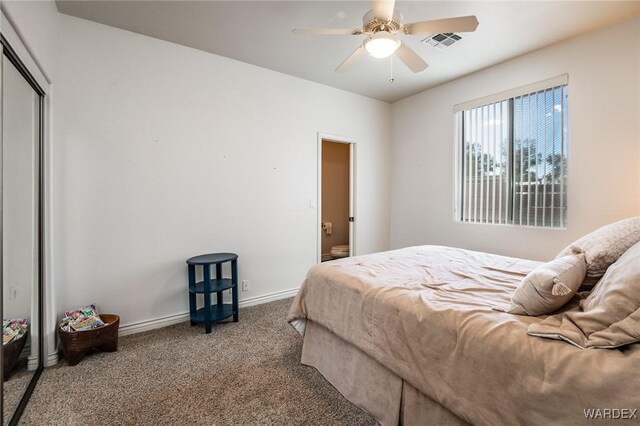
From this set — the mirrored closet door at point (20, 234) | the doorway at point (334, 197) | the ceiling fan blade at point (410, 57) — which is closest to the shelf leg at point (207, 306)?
the mirrored closet door at point (20, 234)

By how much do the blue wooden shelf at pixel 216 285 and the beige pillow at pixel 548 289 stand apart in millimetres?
2269

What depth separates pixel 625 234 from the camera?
1.31 meters

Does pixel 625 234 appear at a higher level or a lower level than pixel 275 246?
higher

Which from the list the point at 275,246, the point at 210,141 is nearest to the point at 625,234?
the point at 275,246

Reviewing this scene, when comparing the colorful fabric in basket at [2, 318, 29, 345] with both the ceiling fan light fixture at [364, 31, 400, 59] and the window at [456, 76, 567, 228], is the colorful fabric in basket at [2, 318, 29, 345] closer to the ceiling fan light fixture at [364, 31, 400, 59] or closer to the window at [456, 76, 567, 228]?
the ceiling fan light fixture at [364, 31, 400, 59]

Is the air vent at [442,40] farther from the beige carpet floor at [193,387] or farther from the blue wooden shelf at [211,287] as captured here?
the beige carpet floor at [193,387]

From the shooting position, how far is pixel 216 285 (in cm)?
267

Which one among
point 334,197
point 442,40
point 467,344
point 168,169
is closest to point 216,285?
point 168,169

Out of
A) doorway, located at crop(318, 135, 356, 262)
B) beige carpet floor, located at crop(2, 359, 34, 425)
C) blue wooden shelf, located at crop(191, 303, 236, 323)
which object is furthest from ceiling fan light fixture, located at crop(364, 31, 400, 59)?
doorway, located at crop(318, 135, 356, 262)

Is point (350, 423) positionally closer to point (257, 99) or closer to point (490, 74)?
point (257, 99)

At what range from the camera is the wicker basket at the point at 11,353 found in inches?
57.0

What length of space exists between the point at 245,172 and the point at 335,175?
2.81 meters

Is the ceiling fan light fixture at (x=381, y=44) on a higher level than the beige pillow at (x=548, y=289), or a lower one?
higher

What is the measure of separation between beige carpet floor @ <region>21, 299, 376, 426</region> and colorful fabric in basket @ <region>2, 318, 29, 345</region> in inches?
15.7
